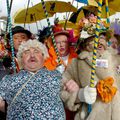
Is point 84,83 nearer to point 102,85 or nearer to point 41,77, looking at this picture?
point 102,85

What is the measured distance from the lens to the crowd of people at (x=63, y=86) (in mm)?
3047

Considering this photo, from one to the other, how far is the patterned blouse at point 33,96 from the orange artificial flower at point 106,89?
383 millimetres

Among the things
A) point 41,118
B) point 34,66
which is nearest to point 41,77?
point 34,66

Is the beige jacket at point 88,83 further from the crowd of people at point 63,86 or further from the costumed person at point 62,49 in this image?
the costumed person at point 62,49

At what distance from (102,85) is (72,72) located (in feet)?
1.54

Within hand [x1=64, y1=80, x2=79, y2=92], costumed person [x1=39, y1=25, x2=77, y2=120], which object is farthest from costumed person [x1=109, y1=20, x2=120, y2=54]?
hand [x1=64, y1=80, x2=79, y2=92]

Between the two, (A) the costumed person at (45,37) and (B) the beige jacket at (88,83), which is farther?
(A) the costumed person at (45,37)

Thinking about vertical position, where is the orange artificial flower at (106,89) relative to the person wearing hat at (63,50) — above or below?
below

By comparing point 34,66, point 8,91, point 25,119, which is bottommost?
point 25,119

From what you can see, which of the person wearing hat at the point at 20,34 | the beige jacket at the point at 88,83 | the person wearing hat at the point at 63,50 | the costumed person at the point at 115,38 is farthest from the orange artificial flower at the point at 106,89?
the person wearing hat at the point at 20,34

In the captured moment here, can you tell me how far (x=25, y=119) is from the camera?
3.03 meters

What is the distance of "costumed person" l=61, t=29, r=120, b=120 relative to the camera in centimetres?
327

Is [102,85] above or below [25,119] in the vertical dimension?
above

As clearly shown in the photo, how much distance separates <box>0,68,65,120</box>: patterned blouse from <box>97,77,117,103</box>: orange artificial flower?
1.26 ft
